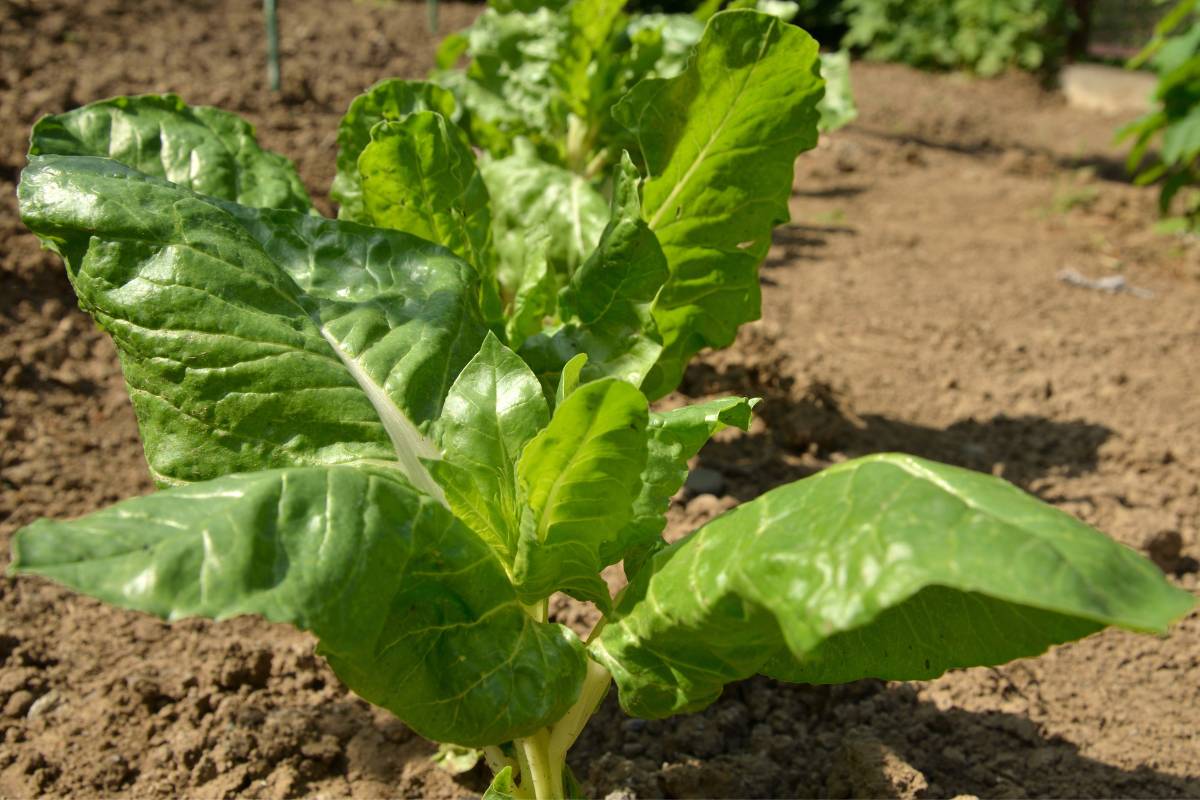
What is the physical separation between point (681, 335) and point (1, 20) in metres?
5.01

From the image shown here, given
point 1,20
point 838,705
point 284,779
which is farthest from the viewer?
point 1,20

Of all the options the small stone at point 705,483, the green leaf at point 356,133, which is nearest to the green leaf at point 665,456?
the green leaf at point 356,133

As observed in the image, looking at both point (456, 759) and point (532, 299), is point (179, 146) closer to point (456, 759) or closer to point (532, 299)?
point (532, 299)

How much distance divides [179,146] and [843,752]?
5.52ft

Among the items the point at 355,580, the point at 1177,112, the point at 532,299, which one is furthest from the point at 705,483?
the point at 1177,112

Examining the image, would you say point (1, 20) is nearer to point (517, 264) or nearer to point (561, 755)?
point (517, 264)

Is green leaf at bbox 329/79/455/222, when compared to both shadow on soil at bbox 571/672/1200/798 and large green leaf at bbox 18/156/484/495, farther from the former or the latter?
shadow on soil at bbox 571/672/1200/798

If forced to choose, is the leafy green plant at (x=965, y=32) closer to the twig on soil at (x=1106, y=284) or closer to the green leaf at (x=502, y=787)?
the twig on soil at (x=1106, y=284)

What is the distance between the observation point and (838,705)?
93.5 inches

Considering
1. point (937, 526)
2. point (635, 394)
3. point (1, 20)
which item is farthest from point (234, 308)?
point (1, 20)

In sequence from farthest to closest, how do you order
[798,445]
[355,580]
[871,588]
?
[798,445]
[355,580]
[871,588]

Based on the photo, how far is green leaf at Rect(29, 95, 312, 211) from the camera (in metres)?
1.97

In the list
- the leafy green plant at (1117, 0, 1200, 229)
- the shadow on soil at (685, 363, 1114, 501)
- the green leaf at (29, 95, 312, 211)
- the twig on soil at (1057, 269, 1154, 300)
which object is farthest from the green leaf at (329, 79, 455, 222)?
the leafy green plant at (1117, 0, 1200, 229)

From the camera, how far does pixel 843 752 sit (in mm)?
2139
